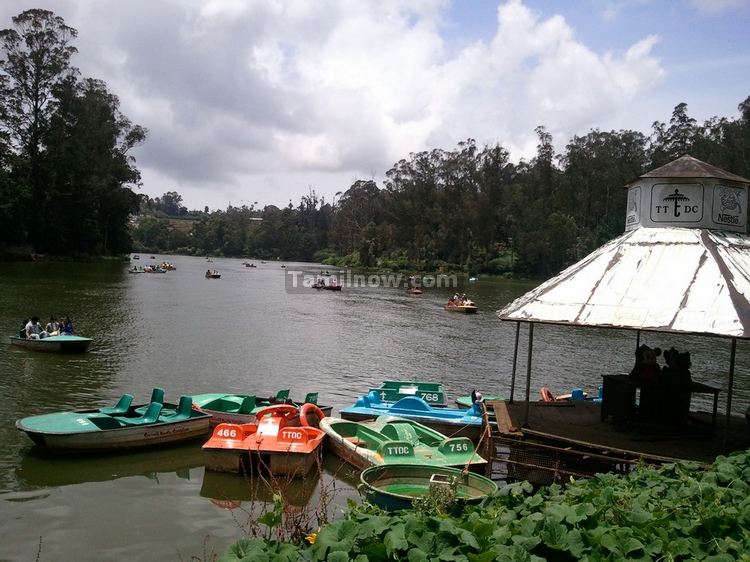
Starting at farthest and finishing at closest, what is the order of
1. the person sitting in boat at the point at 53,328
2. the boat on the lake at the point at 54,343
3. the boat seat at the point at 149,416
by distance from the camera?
1. the person sitting in boat at the point at 53,328
2. the boat on the lake at the point at 54,343
3. the boat seat at the point at 149,416

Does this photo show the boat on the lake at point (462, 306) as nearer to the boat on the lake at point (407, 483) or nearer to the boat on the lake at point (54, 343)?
→ the boat on the lake at point (54, 343)

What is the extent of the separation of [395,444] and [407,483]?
175 cm

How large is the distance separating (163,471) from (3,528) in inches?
127

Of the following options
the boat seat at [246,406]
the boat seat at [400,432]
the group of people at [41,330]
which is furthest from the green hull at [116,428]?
the group of people at [41,330]

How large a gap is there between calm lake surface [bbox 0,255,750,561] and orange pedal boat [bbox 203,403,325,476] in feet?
1.05

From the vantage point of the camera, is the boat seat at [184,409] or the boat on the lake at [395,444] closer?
the boat on the lake at [395,444]

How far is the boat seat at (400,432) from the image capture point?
493 inches

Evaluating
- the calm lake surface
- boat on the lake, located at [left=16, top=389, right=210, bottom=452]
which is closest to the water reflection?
the calm lake surface

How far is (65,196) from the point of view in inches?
2793

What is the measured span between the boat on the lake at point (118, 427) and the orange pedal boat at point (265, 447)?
1.39m

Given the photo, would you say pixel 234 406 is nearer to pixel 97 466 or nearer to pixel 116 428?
pixel 116 428

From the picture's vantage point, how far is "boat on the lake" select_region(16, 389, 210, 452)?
39.4 ft

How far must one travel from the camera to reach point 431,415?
1455 centimetres

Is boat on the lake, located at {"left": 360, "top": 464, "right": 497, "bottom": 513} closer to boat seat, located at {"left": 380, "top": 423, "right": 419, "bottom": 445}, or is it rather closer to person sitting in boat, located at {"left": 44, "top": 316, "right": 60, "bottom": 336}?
boat seat, located at {"left": 380, "top": 423, "right": 419, "bottom": 445}
